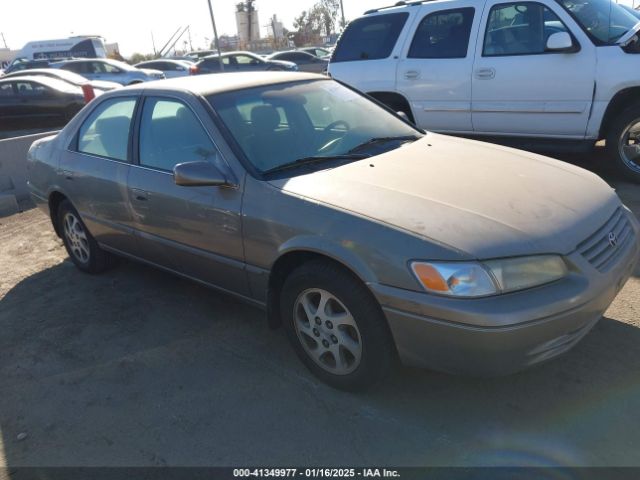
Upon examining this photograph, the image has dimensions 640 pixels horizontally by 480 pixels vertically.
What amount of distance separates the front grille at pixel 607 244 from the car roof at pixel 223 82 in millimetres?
2227

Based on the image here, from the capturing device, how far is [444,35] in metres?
6.45

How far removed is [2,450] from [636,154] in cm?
590

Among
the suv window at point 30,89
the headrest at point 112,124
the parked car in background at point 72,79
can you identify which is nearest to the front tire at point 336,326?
the headrest at point 112,124

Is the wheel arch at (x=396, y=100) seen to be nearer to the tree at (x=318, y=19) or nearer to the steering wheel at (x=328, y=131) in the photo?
the steering wheel at (x=328, y=131)

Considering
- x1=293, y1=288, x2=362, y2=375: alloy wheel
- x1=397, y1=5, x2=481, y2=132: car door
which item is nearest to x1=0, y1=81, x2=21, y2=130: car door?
x1=397, y1=5, x2=481, y2=132: car door

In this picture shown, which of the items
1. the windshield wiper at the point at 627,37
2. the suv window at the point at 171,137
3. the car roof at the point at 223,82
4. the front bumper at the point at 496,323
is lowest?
the front bumper at the point at 496,323

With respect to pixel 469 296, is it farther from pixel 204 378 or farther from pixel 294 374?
pixel 204 378

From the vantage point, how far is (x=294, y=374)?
3150 mm

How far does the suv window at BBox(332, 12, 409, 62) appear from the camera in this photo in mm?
6879

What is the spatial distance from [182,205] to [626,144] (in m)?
4.56

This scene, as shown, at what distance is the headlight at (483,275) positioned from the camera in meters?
2.35

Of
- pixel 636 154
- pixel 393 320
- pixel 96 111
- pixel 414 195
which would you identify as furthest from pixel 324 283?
pixel 636 154

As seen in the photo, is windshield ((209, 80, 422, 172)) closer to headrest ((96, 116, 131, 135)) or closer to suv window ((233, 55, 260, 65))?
headrest ((96, 116, 131, 135))

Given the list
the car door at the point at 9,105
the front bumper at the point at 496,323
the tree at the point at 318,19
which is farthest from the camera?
the tree at the point at 318,19
